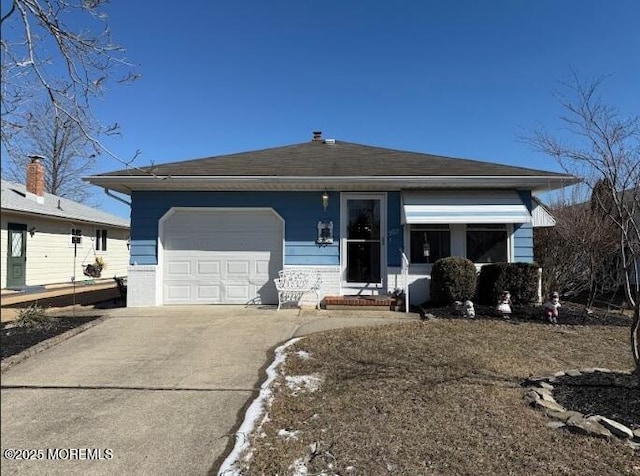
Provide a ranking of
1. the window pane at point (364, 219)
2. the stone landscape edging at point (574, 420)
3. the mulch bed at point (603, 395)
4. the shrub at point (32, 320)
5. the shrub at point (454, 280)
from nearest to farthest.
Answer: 1. the stone landscape edging at point (574, 420)
2. the mulch bed at point (603, 395)
3. the shrub at point (32, 320)
4. the shrub at point (454, 280)
5. the window pane at point (364, 219)

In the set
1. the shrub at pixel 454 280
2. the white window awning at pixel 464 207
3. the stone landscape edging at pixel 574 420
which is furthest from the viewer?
the white window awning at pixel 464 207

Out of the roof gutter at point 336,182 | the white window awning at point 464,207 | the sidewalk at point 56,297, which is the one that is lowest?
the sidewalk at point 56,297

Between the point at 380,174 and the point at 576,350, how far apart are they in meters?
5.30

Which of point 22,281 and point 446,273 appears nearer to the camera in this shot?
point 446,273

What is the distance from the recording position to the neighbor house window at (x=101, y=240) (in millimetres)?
20719

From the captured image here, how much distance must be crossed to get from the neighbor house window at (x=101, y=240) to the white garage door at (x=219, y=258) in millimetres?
11872

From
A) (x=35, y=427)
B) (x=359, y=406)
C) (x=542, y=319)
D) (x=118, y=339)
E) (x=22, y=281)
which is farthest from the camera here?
(x=22, y=281)

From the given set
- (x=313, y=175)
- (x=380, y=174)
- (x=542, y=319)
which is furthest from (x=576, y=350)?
(x=313, y=175)

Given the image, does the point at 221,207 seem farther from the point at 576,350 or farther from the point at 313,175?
the point at 576,350

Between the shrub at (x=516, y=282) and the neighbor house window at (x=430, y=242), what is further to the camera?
the neighbor house window at (x=430, y=242)

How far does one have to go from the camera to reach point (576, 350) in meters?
6.49

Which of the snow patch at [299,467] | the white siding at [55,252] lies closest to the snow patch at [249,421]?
the snow patch at [299,467]

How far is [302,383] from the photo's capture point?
16.3 feet

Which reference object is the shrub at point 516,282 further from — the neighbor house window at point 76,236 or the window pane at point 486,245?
the neighbor house window at point 76,236
